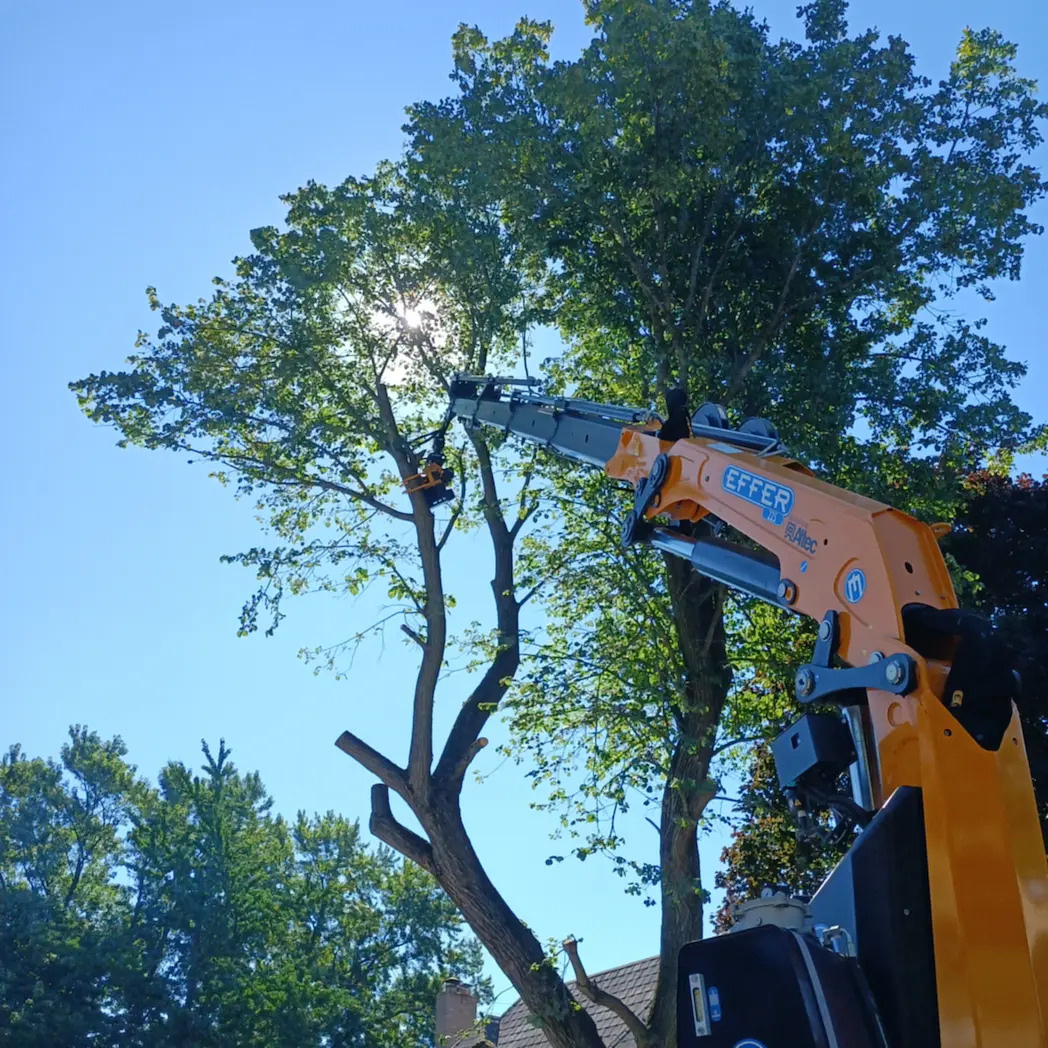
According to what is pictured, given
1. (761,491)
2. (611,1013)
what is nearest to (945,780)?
(761,491)

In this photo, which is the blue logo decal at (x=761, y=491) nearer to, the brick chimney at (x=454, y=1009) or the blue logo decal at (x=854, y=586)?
the blue logo decal at (x=854, y=586)

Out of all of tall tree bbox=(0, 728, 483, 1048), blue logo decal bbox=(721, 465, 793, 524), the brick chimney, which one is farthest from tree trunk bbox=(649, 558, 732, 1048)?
tall tree bbox=(0, 728, 483, 1048)

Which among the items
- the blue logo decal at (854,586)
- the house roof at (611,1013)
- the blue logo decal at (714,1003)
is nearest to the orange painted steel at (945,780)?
the blue logo decal at (854,586)

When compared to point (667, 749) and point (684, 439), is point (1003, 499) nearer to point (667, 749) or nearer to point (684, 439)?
point (667, 749)

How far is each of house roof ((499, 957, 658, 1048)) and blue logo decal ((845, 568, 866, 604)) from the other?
43.8 ft

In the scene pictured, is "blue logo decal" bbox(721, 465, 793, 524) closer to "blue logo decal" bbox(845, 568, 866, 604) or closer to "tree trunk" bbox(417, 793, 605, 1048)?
"blue logo decal" bbox(845, 568, 866, 604)

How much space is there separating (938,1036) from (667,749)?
734cm

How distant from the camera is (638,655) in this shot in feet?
36.9

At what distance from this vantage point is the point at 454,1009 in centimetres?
2316

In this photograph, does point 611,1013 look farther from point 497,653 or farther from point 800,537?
point 800,537

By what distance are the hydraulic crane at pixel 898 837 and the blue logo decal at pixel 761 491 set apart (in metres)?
0.30

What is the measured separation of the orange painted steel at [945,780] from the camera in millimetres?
3555

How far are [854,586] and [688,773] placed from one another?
19.1ft

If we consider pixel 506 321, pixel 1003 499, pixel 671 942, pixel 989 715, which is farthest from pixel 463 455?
pixel 989 715
